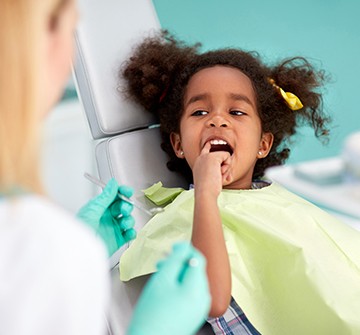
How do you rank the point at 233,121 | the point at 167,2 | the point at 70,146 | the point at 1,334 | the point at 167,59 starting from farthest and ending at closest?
the point at 70,146 < the point at 167,2 < the point at 167,59 < the point at 233,121 < the point at 1,334

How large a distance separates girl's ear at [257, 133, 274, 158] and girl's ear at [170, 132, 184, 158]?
0.21m

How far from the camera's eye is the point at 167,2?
2.58 metres

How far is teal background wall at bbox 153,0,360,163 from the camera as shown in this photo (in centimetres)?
261

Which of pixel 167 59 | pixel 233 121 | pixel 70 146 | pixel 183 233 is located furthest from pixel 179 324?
pixel 70 146

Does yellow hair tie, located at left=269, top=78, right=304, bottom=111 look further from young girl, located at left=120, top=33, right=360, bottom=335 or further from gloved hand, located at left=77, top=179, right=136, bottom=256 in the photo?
gloved hand, located at left=77, top=179, right=136, bottom=256

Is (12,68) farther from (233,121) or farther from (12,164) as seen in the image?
(233,121)

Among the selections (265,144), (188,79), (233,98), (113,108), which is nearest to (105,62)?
(113,108)

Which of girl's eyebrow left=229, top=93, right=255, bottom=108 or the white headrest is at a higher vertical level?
the white headrest

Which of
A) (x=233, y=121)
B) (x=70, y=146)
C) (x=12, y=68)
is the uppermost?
(x=12, y=68)

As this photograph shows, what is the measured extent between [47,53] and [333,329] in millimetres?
886

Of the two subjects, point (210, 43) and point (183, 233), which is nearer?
point (183, 233)

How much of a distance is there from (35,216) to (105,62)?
3.72 feet

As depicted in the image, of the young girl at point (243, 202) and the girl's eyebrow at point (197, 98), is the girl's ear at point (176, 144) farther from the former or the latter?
the girl's eyebrow at point (197, 98)

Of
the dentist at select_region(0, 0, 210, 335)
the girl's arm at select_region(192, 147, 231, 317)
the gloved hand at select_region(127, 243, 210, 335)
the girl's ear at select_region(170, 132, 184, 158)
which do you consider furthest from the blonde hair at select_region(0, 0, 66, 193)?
the girl's ear at select_region(170, 132, 184, 158)
